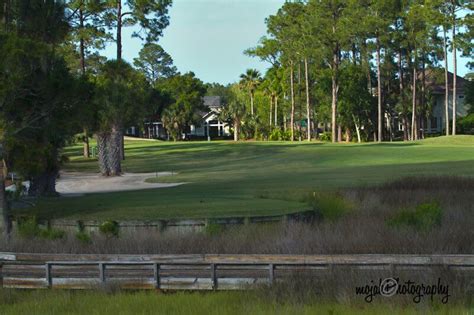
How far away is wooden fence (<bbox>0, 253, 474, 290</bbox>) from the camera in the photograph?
941 centimetres

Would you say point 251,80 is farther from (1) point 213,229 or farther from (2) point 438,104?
(1) point 213,229

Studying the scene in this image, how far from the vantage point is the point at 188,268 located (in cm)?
1058

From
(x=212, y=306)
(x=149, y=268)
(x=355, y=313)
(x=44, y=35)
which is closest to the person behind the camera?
(x=355, y=313)

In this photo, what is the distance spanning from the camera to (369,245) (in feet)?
39.8

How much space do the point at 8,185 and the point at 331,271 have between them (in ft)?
81.3

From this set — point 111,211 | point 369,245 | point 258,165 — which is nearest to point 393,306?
point 369,245

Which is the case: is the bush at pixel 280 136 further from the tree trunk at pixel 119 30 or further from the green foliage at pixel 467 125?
the tree trunk at pixel 119 30

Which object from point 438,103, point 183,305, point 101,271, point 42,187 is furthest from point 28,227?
point 438,103

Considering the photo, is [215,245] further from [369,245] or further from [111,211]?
[111,211]

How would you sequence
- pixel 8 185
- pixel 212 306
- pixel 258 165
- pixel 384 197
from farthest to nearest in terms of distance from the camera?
pixel 258 165 → pixel 8 185 → pixel 384 197 → pixel 212 306

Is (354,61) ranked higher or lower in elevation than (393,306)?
higher

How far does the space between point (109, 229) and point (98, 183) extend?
63.2 ft

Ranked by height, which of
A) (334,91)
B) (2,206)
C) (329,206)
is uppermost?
(334,91)

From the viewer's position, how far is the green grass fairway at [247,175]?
61.5 ft
